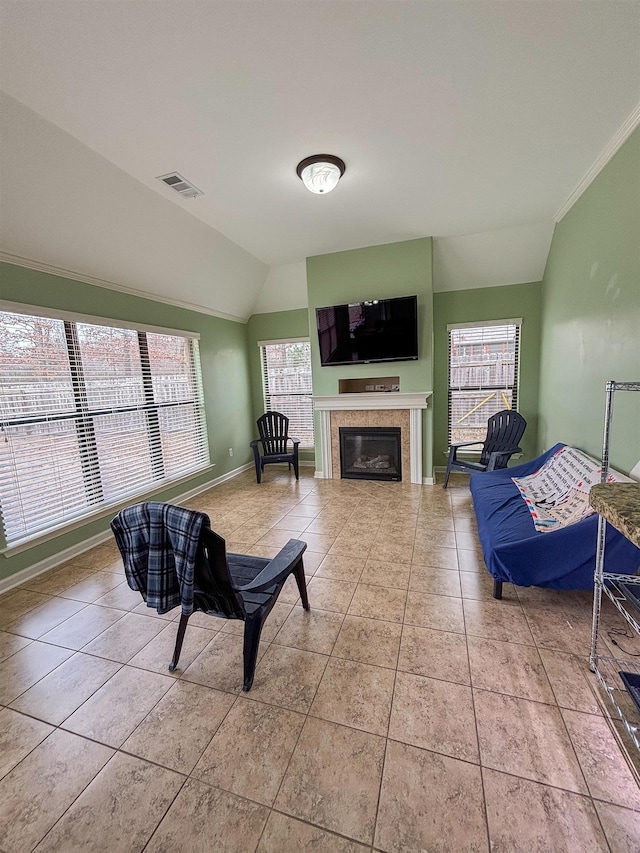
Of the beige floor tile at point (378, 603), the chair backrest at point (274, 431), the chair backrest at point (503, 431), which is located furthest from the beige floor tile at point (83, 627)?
the chair backrest at point (503, 431)

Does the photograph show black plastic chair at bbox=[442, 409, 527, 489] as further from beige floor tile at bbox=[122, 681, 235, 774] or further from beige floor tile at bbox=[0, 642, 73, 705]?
beige floor tile at bbox=[0, 642, 73, 705]

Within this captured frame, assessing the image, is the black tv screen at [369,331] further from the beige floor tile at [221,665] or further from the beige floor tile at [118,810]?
the beige floor tile at [118,810]

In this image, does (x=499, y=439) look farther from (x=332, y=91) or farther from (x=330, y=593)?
(x=332, y=91)

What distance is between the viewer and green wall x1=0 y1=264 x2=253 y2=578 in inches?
104

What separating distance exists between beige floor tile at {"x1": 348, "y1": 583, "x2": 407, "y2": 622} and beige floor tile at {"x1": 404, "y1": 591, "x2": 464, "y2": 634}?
5cm

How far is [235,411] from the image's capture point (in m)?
5.36

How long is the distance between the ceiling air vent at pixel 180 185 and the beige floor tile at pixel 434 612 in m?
3.47

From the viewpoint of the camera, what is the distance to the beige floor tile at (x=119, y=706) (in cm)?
141

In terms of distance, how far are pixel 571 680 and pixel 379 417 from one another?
10.7ft

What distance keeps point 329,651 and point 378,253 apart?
4.20 meters

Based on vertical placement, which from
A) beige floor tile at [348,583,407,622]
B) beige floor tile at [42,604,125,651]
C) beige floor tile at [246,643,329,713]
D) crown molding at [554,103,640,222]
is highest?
crown molding at [554,103,640,222]

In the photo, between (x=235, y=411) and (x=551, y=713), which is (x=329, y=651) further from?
(x=235, y=411)

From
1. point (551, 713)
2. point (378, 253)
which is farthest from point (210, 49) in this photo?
point (551, 713)

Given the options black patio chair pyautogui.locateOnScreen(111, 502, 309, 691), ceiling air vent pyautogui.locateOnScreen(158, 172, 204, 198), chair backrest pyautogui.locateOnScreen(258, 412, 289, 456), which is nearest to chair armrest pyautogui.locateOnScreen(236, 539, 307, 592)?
black patio chair pyautogui.locateOnScreen(111, 502, 309, 691)
